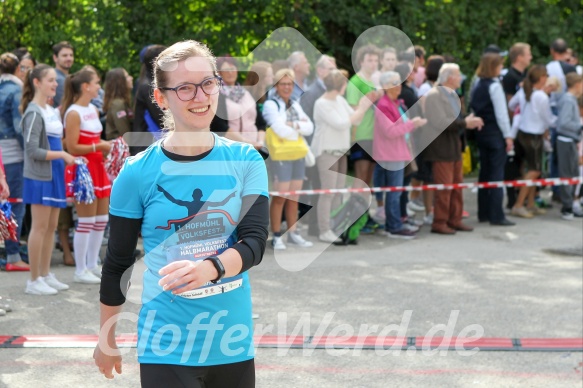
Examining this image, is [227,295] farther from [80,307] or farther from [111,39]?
[111,39]

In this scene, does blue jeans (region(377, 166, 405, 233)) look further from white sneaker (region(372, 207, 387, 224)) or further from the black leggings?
the black leggings

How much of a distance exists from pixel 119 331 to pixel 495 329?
259 cm

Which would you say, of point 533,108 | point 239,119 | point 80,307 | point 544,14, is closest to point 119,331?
point 80,307

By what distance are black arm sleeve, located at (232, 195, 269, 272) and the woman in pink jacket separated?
7097 mm

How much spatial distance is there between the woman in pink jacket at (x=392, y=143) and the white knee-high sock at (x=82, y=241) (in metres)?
3.53

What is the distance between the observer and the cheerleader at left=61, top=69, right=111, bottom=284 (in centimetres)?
813

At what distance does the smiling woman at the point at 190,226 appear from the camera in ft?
10.6

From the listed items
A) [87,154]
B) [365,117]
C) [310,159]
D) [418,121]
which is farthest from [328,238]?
[87,154]

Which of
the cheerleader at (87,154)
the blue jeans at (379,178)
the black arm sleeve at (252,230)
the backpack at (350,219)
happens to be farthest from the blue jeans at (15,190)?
the black arm sleeve at (252,230)

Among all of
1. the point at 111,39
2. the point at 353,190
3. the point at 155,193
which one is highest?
the point at 111,39

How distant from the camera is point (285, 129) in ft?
31.6

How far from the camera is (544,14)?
1747 centimetres

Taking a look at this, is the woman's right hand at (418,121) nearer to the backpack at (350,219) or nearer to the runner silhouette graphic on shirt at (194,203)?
the backpack at (350,219)

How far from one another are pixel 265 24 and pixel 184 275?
13.4 meters
